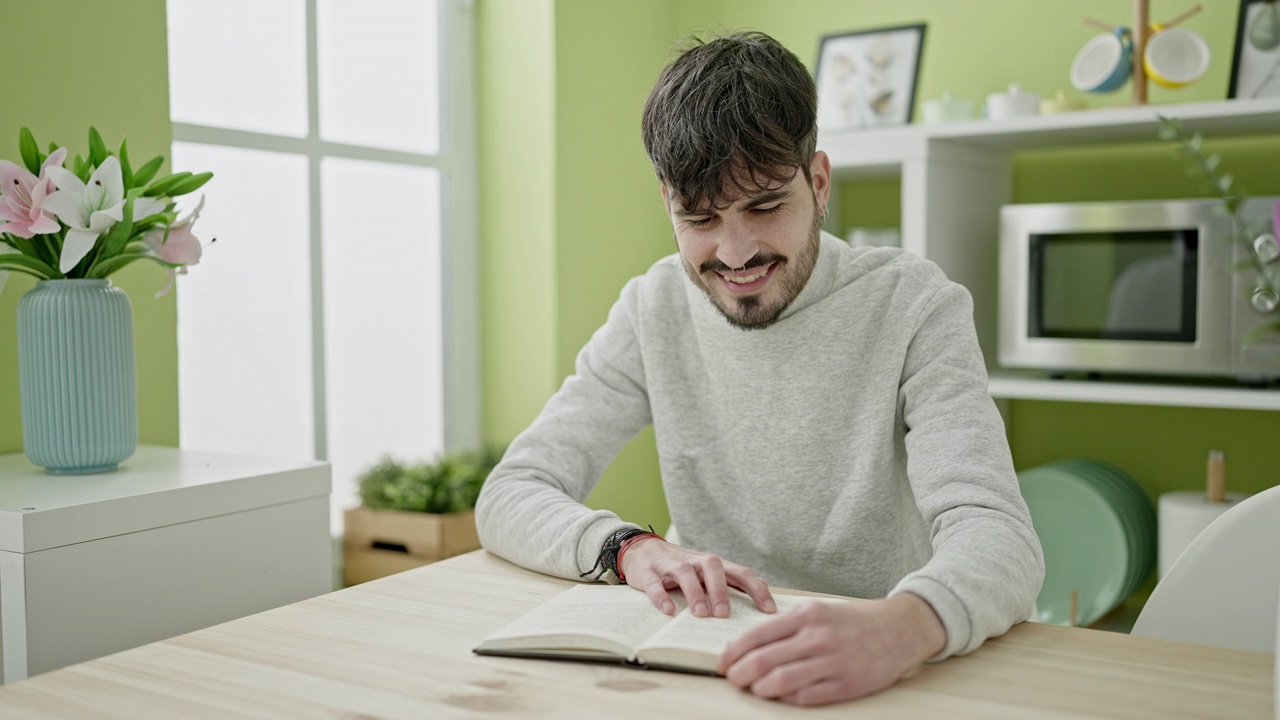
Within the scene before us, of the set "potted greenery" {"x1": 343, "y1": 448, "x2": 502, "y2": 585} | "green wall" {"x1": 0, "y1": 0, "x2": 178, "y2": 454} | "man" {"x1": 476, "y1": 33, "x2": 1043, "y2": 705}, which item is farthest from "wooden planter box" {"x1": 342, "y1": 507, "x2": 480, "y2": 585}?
"man" {"x1": 476, "y1": 33, "x2": 1043, "y2": 705}

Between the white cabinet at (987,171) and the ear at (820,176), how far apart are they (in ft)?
3.61

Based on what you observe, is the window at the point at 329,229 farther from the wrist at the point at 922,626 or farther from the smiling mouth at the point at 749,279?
the wrist at the point at 922,626

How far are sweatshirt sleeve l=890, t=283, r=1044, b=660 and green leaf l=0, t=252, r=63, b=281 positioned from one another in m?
1.06

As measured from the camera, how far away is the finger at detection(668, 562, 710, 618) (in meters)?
1.01

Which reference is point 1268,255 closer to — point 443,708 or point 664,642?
point 664,642

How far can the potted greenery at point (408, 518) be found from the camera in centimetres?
236

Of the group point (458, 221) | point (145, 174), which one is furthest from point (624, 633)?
point (458, 221)

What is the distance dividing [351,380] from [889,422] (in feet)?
5.28

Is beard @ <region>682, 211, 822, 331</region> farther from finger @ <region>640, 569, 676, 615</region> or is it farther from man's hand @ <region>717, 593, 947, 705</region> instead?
man's hand @ <region>717, 593, 947, 705</region>

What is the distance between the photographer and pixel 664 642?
0.92 metres

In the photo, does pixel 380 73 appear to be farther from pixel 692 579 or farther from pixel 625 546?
pixel 692 579

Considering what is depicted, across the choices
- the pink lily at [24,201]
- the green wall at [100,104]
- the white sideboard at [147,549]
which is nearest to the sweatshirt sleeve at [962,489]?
the white sideboard at [147,549]

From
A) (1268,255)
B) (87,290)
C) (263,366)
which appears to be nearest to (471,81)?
(263,366)

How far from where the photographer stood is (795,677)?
2.75 ft
